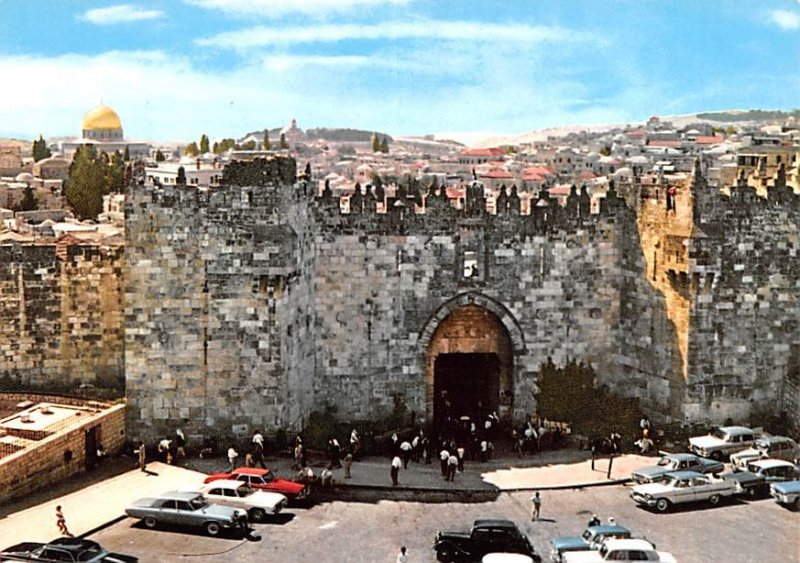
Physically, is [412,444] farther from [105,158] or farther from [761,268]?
[105,158]

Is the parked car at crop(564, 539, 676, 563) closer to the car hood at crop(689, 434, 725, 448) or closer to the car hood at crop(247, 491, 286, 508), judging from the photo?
the car hood at crop(247, 491, 286, 508)

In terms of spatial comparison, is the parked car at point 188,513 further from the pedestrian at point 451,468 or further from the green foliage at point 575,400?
the green foliage at point 575,400

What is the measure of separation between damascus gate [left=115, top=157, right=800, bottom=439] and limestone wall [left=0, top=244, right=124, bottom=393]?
3.38 metres

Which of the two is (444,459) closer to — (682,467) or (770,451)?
(682,467)

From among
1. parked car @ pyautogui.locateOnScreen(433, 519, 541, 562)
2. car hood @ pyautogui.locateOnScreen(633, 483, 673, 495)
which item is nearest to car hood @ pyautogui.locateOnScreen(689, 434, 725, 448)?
car hood @ pyautogui.locateOnScreen(633, 483, 673, 495)

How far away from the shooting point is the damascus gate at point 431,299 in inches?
1180

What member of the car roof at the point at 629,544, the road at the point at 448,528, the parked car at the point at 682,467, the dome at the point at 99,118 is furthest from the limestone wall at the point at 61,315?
the dome at the point at 99,118

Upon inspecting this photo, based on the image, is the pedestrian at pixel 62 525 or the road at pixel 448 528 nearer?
the road at pixel 448 528

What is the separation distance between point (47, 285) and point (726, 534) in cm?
2220

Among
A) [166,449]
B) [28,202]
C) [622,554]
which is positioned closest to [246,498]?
[166,449]

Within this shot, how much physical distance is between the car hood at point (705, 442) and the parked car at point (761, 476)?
207cm

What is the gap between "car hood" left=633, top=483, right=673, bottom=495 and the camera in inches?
1041

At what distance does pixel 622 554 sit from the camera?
71.9 feet

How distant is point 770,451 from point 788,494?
362 cm
